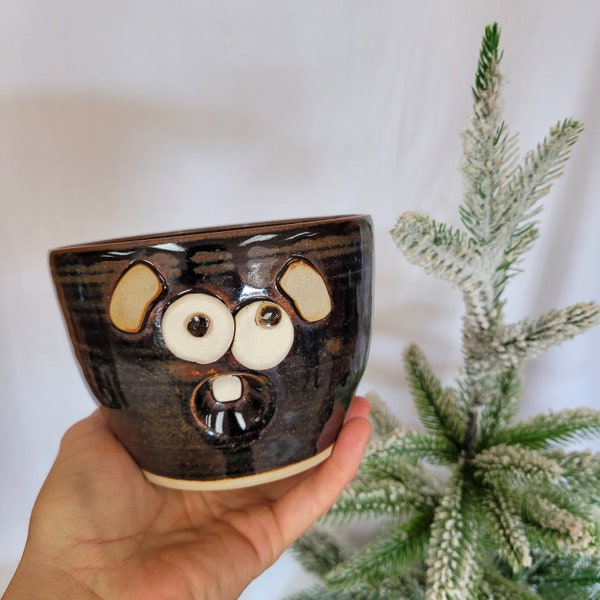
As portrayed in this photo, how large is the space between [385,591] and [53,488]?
0.40 metres

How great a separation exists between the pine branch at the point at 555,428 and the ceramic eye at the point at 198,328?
362mm

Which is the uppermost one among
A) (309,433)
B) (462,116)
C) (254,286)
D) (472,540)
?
(462,116)

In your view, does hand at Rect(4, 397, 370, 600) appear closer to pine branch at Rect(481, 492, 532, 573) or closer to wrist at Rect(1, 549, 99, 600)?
wrist at Rect(1, 549, 99, 600)

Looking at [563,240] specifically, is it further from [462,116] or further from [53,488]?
[53,488]

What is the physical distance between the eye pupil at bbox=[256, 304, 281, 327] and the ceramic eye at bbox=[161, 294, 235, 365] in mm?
19

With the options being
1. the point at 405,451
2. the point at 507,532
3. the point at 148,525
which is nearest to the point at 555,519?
the point at 507,532

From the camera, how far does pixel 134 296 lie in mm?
359

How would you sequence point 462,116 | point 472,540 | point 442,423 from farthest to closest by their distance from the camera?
point 462,116 < point 442,423 < point 472,540

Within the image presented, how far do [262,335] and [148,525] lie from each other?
31 cm

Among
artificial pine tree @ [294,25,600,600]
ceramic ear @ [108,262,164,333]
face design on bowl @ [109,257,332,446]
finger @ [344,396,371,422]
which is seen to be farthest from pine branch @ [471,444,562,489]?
ceramic ear @ [108,262,164,333]

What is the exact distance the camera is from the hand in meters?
0.47

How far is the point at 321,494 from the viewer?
54cm

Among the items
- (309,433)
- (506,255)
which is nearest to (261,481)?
(309,433)

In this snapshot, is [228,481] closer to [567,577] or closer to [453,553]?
[453,553]
